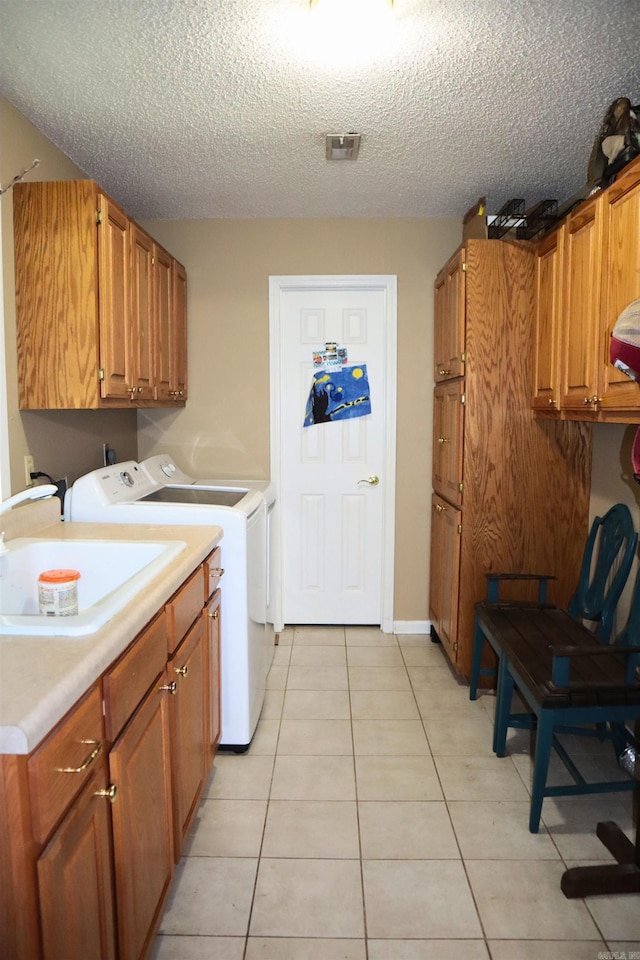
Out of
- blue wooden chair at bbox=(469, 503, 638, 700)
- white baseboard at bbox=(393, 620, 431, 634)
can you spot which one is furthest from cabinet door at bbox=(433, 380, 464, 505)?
white baseboard at bbox=(393, 620, 431, 634)

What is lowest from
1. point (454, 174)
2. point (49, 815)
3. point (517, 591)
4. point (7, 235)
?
point (517, 591)

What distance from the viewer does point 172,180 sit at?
2.86 m

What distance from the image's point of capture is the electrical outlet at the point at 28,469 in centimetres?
224

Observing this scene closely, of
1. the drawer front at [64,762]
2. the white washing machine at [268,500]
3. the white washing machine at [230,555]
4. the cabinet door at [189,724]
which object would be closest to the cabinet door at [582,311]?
the white washing machine at [230,555]

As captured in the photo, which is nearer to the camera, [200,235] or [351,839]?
[351,839]

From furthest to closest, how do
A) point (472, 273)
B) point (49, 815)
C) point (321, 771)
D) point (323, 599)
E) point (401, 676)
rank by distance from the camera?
point (323, 599)
point (401, 676)
point (472, 273)
point (321, 771)
point (49, 815)

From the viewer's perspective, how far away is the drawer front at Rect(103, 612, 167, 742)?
1.14 meters

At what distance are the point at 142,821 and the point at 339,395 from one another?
2621 millimetres

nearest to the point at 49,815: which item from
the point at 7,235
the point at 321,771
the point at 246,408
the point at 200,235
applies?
the point at 321,771

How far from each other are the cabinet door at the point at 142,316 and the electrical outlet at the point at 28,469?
470 millimetres

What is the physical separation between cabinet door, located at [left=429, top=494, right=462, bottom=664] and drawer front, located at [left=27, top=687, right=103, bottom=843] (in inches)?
82.8

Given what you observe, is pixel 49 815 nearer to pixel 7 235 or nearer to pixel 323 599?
pixel 7 235

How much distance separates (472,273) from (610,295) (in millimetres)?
873

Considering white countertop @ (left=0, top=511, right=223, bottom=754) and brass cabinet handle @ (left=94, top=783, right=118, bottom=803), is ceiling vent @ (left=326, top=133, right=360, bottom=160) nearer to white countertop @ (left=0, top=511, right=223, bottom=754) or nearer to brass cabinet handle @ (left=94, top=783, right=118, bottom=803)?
white countertop @ (left=0, top=511, right=223, bottom=754)
